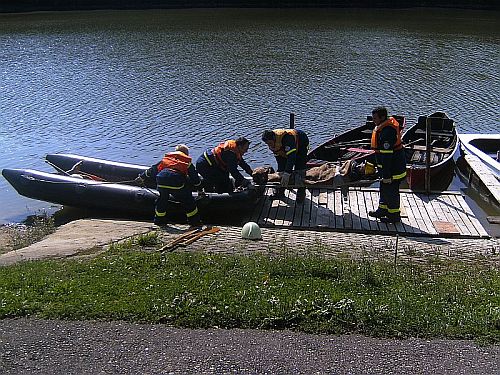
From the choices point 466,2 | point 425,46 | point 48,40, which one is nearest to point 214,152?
point 425,46

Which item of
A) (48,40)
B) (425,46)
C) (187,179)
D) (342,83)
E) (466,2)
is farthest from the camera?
(466,2)

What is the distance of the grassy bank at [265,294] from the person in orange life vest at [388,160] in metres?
3.11

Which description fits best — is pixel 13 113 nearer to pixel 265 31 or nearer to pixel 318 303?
pixel 318 303

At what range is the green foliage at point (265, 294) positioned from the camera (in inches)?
230

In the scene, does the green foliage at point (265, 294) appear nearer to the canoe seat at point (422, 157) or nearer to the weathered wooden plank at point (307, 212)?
the weathered wooden plank at point (307, 212)

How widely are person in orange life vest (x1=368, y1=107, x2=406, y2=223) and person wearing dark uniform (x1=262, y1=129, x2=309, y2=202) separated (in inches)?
61.0

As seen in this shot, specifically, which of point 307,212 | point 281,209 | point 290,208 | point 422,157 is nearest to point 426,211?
point 307,212

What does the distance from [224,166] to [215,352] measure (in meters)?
6.73

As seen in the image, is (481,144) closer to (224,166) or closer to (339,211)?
(339,211)

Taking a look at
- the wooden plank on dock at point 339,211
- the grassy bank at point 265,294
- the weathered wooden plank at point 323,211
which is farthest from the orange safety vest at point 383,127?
the grassy bank at point 265,294

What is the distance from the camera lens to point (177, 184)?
11.2 m

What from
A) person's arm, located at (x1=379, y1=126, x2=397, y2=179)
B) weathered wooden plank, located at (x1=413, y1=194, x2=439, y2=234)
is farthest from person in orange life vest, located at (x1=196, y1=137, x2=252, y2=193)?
weathered wooden plank, located at (x1=413, y1=194, x2=439, y2=234)

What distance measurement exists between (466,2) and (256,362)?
53.6 metres

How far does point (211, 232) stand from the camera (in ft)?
32.6
